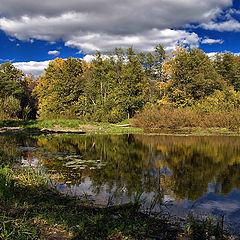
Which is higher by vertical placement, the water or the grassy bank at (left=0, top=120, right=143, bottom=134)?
the grassy bank at (left=0, top=120, right=143, bottom=134)

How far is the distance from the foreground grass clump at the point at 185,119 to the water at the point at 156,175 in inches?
388

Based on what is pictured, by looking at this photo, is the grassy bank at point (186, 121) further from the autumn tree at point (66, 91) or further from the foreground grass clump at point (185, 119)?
the autumn tree at point (66, 91)

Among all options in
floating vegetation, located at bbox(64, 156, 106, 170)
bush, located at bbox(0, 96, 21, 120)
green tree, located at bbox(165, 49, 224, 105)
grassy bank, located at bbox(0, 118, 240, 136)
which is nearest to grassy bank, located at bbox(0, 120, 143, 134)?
grassy bank, located at bbox(0, 118, 240, 136)

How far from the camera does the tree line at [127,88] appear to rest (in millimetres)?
31812

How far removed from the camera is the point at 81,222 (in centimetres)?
411

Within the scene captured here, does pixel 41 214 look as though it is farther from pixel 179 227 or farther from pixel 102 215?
pixel 179 227

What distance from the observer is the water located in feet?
20.0

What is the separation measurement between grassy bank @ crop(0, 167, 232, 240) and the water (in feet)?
2.14

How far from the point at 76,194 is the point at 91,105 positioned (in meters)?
28.8

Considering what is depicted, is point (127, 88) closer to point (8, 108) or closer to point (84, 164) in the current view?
point (8, 108)

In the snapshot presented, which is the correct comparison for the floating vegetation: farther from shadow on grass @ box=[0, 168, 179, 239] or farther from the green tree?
the green tree

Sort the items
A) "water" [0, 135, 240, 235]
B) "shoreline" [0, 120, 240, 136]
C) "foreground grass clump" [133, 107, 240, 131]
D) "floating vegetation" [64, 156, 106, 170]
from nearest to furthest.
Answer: "water" [0, 135, 240, 235]
"floating vegetation" [64, 156, 106, 170]
"shoreline" [0, 120, 240, 136]
"foreground grass clump" [133, 107, 240, 131]

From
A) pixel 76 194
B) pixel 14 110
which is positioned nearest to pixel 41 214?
pixel 76 194

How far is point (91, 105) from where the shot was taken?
3484cm
